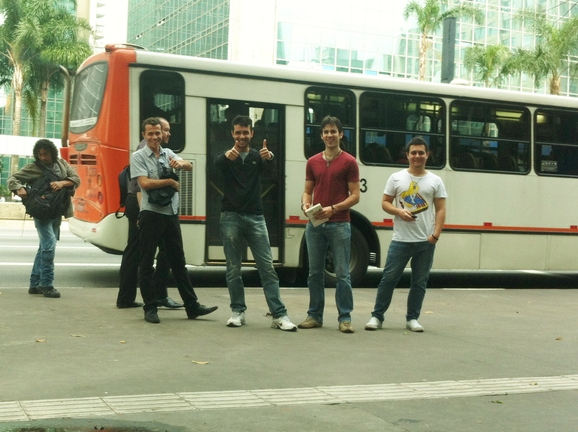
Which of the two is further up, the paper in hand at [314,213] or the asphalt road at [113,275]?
the paper in hand at [314,213]

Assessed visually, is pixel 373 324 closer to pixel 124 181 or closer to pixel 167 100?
pixel 124 181

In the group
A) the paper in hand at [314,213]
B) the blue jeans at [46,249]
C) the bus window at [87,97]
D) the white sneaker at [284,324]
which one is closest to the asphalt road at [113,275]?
the blue jeans at [46,249]

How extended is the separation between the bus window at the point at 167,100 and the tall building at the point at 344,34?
145ft

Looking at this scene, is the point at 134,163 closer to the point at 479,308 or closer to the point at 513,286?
the point at 479,308

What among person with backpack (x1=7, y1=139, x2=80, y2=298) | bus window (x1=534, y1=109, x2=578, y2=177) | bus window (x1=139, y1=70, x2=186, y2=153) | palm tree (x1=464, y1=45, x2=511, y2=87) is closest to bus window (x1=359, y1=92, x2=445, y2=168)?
bus window (x1=534, y1=109, x2=578, y2=177)

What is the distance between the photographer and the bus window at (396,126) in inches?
504

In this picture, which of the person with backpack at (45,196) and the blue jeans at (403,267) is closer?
the blue jeans at (403,267)

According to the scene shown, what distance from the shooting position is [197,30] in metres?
70.9

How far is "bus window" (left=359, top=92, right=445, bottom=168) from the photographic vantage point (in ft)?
42.0

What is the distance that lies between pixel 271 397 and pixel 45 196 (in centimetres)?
536

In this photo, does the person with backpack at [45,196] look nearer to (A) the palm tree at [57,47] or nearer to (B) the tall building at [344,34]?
(A) the palm tree at [57,47]

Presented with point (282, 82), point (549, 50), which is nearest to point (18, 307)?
point (282, 82)

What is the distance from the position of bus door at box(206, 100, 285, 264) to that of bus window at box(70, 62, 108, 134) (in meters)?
1.46

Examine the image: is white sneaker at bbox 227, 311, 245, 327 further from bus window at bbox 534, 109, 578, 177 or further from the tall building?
the tall building
